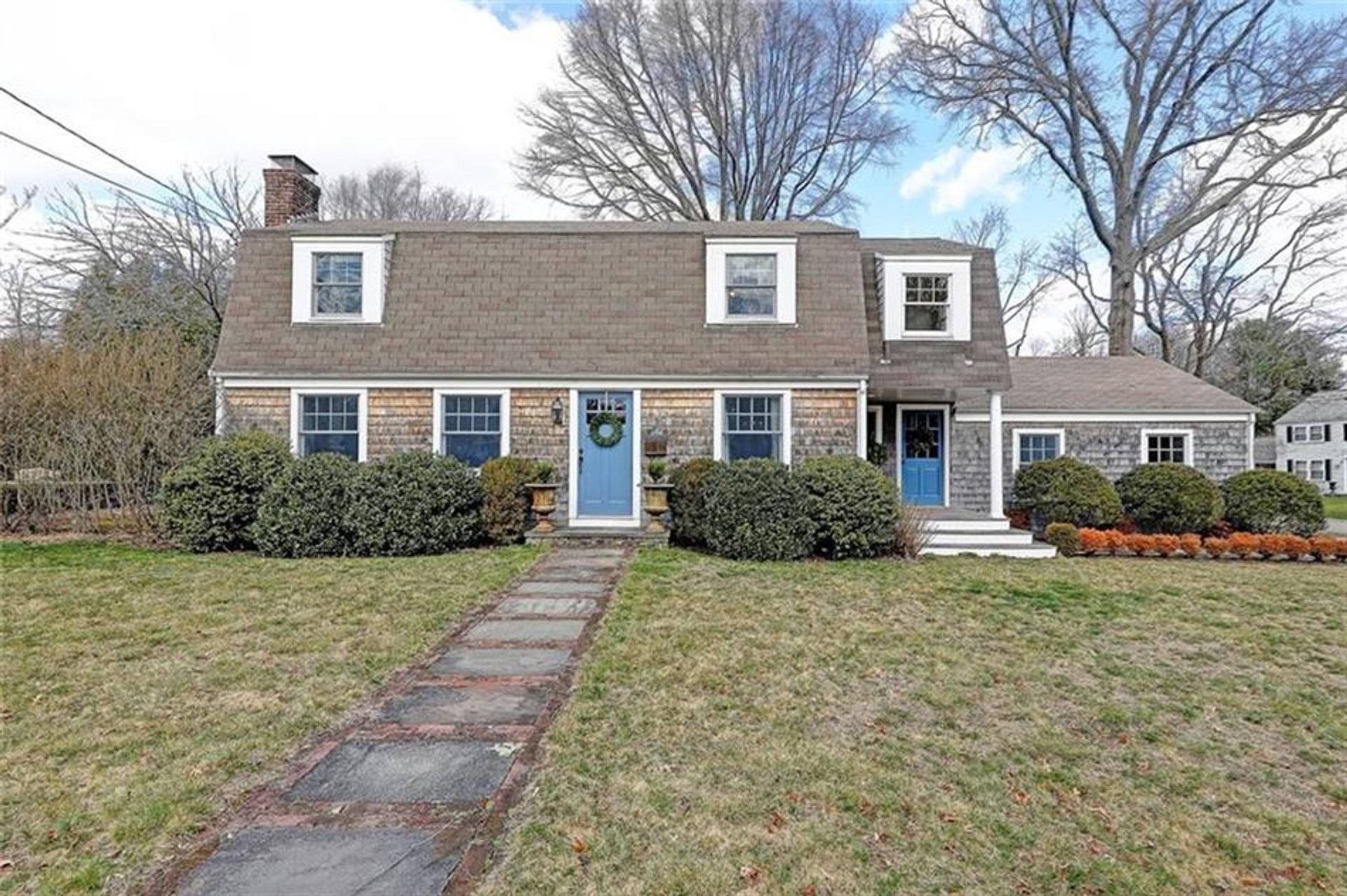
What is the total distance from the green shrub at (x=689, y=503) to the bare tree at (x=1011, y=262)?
944 inches

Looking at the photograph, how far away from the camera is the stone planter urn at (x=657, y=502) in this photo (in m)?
11.3

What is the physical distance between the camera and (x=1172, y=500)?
13680 millimetres

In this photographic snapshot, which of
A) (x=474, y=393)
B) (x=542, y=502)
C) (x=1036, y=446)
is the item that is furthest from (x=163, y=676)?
(x=1036, y=446)

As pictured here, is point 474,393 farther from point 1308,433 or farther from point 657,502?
point 1308,433

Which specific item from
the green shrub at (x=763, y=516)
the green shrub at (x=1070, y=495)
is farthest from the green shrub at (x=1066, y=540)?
the green shrub at (x=763, y=516)

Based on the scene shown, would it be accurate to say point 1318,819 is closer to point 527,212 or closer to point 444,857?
point 444,857

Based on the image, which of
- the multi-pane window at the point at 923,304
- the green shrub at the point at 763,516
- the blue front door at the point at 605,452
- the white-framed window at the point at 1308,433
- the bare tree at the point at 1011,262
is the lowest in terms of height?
the green shrub at the point at 763,516

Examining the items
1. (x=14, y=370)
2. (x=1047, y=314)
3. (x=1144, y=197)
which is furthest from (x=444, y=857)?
(x=1047, y=314)

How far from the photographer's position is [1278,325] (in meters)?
33.6

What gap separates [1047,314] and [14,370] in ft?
115

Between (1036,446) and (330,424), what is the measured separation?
13352 millimetres

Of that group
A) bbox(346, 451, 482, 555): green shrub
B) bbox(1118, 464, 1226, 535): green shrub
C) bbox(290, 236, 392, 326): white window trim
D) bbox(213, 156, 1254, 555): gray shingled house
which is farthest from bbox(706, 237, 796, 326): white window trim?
bbox(1118, 464, 1226, 535): green shrub

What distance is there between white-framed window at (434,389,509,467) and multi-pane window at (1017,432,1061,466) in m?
10.3

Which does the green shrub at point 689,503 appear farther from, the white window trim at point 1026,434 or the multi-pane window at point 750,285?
the white window trim at point 1026,434
